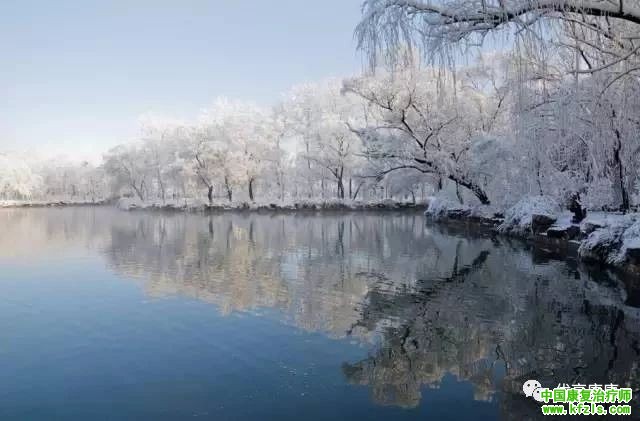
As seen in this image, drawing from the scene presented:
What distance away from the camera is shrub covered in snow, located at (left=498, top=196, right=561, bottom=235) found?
1869cm

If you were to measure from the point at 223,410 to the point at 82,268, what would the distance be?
10.9 metres

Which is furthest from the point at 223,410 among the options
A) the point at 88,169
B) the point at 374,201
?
the point at 88,169

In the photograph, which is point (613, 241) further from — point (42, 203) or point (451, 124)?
point (42, 203)

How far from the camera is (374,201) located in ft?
153

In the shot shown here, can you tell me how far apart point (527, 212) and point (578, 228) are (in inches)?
146

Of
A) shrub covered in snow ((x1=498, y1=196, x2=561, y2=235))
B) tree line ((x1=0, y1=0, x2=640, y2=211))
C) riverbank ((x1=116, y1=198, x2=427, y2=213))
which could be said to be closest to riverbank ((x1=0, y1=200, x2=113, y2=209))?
tree line ((x1=0, y1=0, x2=640, y2=211))

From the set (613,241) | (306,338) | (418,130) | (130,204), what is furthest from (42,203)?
(613,241)

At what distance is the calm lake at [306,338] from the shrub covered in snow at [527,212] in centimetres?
529

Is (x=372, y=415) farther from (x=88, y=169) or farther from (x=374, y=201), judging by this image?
(x=88, y=169)

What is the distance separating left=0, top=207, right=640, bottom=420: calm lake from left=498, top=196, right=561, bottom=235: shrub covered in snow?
208 inches

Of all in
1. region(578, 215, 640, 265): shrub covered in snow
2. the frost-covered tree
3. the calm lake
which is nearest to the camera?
the calm lake

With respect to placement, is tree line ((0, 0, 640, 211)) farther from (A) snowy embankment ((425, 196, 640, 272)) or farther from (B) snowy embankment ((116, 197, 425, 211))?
(B) snowy embankment ((116, 197, 425, 211))

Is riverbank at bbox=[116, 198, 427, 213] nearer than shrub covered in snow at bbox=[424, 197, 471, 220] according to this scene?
No

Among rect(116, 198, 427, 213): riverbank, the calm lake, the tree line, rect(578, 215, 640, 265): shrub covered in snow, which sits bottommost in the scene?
the calm lake
